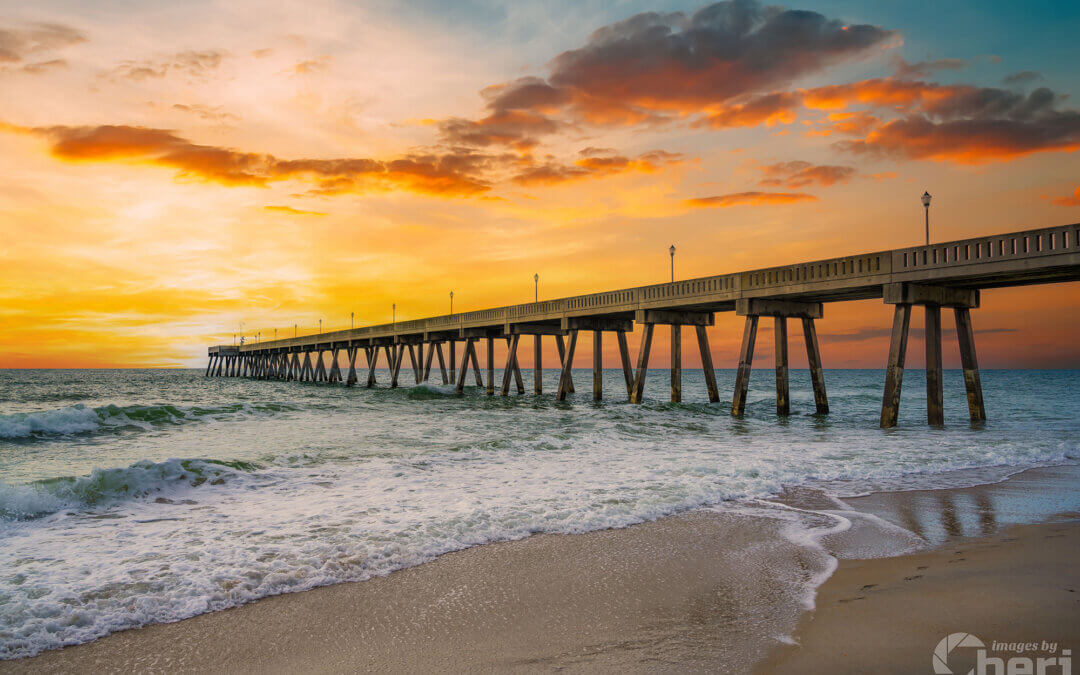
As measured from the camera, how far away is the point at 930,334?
2347 centimetres

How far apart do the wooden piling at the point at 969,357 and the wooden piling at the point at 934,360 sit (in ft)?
4.30

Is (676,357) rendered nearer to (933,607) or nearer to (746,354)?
(746,354)

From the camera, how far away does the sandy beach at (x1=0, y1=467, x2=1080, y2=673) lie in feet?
13.9

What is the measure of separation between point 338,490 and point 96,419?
19948 mm

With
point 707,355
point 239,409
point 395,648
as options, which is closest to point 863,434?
point 707,355

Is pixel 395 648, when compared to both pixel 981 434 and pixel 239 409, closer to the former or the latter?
pixel 981 434

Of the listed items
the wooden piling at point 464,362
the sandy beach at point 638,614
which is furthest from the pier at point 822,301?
the sandy beach at point 638,614

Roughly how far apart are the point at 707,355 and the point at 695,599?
104ft

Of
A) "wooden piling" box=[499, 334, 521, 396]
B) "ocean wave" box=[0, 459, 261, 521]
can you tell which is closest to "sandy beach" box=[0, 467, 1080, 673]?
"ocean wave" box=[0, 459, 261, 521]

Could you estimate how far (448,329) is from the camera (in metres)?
59.2

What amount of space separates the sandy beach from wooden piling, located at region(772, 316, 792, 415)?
2265 centimetres

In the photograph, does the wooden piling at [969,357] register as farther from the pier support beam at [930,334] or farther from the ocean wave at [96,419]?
the ocean wave at [96,419]

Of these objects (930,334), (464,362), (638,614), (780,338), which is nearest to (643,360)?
(780,338)

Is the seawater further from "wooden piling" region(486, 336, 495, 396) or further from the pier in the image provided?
"wooden piling" region(486, 336, 495, 396)
